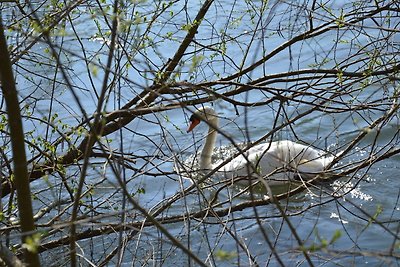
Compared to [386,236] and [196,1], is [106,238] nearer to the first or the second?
[386,236]

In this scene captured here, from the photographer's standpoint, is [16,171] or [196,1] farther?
[196,1]

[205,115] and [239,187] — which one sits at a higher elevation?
[239,187]

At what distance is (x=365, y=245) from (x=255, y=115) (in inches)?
132


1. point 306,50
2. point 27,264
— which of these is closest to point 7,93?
point 27,264

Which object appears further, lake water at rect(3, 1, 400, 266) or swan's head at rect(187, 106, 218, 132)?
lake water at rect(3, 1, 400, 266)

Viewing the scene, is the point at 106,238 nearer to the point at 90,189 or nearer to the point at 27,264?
the point at 90,189

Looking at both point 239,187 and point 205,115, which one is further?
point 239,187

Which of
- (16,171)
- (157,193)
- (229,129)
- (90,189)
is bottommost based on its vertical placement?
(16,171)

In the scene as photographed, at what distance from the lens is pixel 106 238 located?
6.48 m

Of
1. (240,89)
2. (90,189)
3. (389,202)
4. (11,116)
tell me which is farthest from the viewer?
(389,202)

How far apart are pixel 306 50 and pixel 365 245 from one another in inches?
172

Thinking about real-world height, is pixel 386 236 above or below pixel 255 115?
below

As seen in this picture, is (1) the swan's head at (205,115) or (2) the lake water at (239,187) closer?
(1) the swan's head at (205,115)

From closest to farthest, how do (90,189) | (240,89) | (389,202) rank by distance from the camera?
1. (90,189)
2. (240,89)
3. (389,202)
